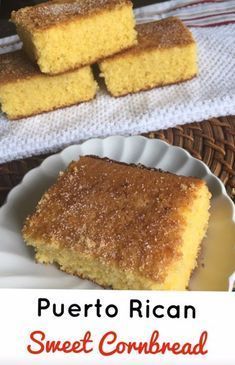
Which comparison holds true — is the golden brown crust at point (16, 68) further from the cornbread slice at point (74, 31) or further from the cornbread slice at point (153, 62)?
the cornbread slice at point (153, 62)

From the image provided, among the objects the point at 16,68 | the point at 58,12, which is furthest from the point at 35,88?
the point at 58,12

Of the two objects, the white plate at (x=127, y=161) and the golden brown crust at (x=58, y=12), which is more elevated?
the golden brown crust at (x=58, y=12)

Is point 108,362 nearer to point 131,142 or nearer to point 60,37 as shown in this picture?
point 131,142

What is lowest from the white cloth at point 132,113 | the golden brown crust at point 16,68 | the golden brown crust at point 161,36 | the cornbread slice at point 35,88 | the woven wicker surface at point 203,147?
the woven wicker surface at point 203,147

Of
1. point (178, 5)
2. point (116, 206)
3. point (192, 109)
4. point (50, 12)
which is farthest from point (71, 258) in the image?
point (178, 5)

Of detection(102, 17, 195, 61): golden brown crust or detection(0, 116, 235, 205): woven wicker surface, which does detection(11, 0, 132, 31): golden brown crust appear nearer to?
detection(102, 17, 195, 61): golden brown crust

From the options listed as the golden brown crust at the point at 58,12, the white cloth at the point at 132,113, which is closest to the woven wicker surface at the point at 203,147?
the white cloth at the point at 132,113
